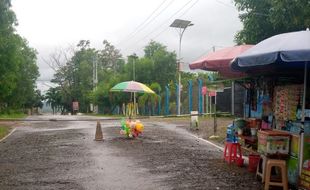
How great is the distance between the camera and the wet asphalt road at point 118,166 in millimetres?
8925

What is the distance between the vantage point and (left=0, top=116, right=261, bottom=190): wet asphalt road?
8.93m

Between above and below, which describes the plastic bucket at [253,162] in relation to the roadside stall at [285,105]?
below

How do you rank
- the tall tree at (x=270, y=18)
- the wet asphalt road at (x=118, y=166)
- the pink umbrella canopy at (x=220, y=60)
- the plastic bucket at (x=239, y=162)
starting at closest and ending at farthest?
the wet asphalt road at (x=118, y=166) < the plastic bucket at (x=239, y=162) < the pink umbrella canopy at (x=220, y=60) < the tall tree at (x=270, y=18)

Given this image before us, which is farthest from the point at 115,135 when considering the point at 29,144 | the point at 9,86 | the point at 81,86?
the point at 81,86

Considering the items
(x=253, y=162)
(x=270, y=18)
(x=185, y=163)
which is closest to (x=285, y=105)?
(x=253, y=162)

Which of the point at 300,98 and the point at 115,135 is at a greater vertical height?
the point at 300,98

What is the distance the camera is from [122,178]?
9430 mm

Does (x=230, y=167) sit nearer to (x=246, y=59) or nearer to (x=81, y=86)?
(x=246, y=59)

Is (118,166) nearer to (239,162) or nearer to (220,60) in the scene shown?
(239,162)

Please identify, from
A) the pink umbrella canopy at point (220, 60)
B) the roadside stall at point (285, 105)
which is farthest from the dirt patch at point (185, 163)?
the pink umbrella canopy at point (220, 60)

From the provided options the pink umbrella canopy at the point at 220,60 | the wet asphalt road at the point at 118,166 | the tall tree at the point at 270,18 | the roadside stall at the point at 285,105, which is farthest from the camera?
the tall tree at the point at 270,18

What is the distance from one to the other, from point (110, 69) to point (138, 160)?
2744 inches

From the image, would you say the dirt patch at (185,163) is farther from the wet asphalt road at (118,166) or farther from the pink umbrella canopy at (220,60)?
the pink umbrella canopy at (220,60)

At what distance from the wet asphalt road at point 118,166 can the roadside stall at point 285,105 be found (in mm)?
711
